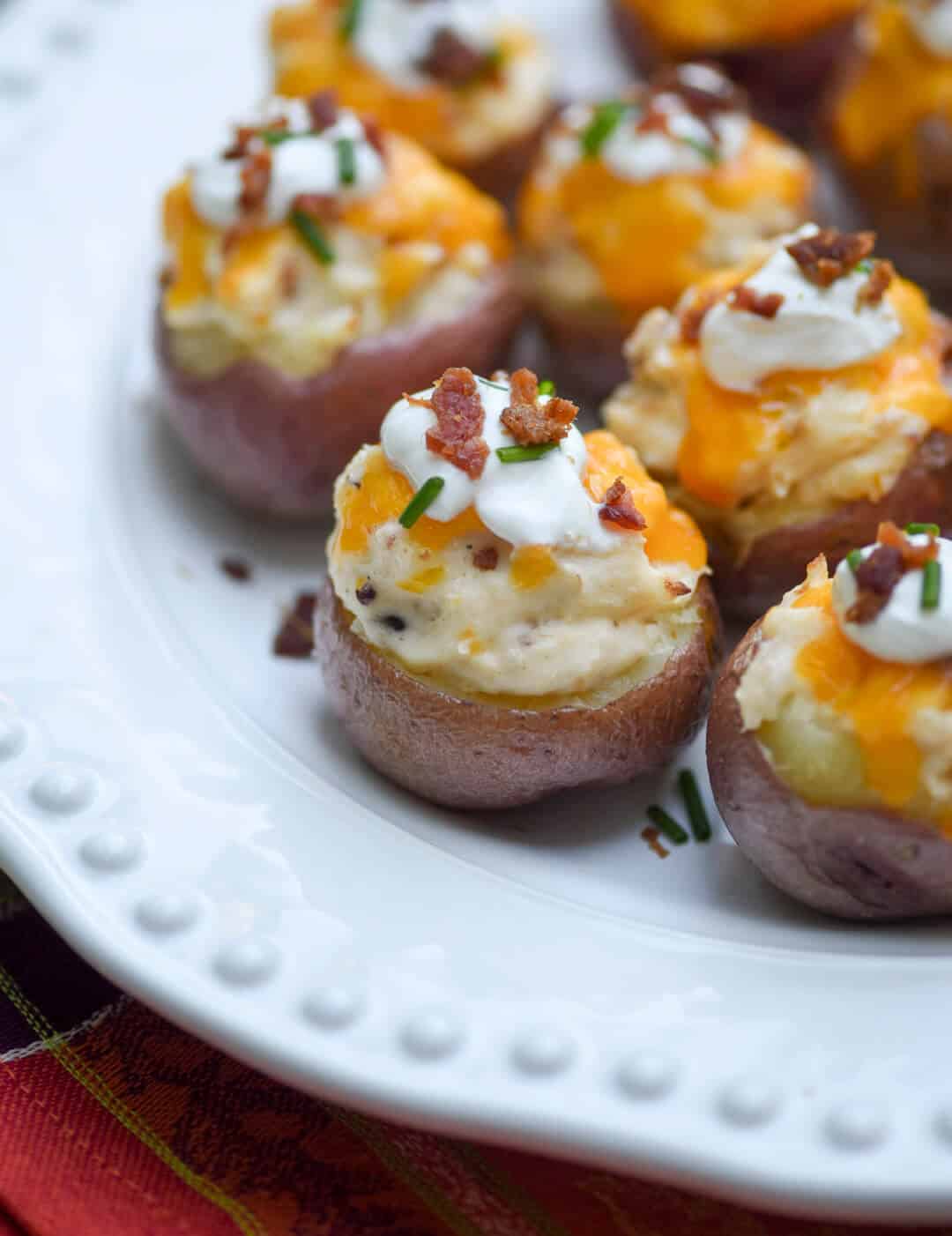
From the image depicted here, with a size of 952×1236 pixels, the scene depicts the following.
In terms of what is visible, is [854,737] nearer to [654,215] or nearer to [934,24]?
[654,215]

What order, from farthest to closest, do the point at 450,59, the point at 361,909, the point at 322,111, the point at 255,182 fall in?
1. the point at 450,59
2. the point at 322,111
3. the point at 255,182
4. the point at 361,909

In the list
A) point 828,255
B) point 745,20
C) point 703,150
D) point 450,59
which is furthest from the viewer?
point 745,20

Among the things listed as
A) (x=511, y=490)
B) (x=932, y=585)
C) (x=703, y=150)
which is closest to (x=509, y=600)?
(x=511, y=490)

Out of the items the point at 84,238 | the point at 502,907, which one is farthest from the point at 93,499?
the point at 502,907

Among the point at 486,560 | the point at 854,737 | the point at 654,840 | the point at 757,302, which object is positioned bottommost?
the point at 654,840

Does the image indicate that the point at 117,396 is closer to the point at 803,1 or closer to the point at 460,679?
the point at 460,679
